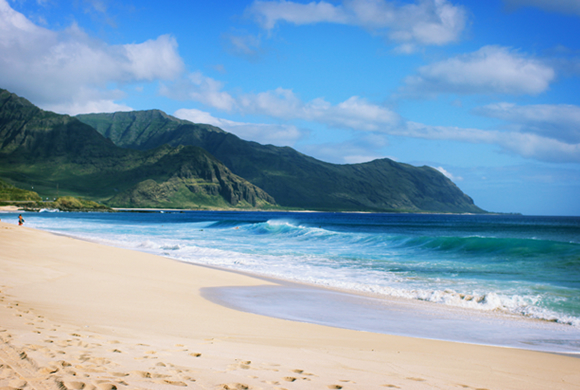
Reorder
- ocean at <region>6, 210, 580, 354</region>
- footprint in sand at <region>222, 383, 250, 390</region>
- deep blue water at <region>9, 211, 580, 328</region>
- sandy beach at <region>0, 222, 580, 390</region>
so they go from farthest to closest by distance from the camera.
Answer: deep blue water at <region>9, 211, 580, 328</region> → ocean at <region>6, 210, 580, 354</region> → sandy beach at <region>0, 222, 580, 390</region> → footprint in sand at <region>222, 383, 250, 390</region>

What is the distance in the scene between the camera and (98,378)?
3.63m

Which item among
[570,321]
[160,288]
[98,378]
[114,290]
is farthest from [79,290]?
[570,321]

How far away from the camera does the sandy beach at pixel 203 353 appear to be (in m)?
3.89

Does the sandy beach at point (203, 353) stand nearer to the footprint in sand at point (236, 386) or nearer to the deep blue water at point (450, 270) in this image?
the footprint in sand at point (236, 386)

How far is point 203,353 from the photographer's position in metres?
5.02

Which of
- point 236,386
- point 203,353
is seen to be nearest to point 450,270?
point 203,353

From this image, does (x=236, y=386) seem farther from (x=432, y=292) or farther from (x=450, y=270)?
(x=450, y=270)

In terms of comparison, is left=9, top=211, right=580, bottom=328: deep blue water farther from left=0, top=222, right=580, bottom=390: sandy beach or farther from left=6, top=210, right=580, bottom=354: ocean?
left=0, top=222, right=580, bottom=390: sandy beach

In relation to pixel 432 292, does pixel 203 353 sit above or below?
above

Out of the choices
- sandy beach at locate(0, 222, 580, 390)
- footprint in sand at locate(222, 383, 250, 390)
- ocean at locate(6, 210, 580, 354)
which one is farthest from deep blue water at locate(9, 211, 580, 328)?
footprint in sand at locate(222, 383, 250, 390)

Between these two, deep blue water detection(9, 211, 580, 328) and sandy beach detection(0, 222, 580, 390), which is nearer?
sandy beach detection(0, 222, 580, 390)

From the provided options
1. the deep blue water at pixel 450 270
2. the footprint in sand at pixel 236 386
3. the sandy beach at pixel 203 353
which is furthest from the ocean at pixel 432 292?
the footprint in sand at pixel 236 386

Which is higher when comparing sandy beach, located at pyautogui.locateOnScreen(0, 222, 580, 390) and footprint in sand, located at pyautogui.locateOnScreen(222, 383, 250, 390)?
footprint in sand, located at pyautogui.locateOnScreen(222, 383, 250, 390)

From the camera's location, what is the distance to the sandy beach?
3891mm
